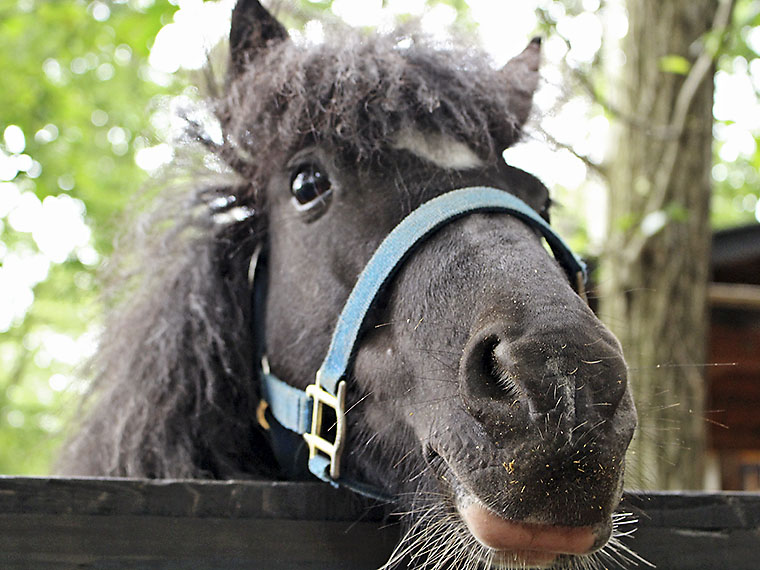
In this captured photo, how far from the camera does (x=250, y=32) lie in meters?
2.30

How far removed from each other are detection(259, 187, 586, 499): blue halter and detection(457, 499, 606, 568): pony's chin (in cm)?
41

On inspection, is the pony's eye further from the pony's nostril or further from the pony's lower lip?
the pony's lower lip

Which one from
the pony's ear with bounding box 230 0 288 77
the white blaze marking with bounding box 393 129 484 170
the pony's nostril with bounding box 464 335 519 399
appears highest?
the pony's ear with bounding box 230 0 288 77

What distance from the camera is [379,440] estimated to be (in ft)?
5.40

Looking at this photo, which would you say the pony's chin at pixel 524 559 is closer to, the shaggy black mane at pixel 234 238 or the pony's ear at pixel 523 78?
the shaggy black mane at pixel 234 238

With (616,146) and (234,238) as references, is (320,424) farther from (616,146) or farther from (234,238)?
(616,146)

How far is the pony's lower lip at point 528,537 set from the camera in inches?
47.8

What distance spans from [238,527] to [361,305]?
22.8 inches

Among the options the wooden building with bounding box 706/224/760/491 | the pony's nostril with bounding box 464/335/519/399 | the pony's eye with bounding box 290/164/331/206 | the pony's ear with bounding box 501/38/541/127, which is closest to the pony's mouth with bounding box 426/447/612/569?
the pony's nostril with bounding box 464/335/519/399

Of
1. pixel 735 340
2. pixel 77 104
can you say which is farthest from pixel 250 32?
pixel 735 340

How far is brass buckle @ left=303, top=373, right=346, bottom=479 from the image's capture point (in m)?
1.65

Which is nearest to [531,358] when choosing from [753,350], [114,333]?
[114,333]

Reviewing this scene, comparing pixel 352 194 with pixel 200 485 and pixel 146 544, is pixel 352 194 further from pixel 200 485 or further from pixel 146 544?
pixel 146 544

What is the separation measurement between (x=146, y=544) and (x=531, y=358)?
0.76 m
